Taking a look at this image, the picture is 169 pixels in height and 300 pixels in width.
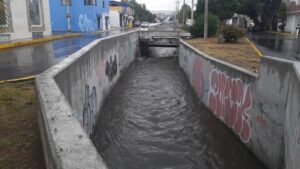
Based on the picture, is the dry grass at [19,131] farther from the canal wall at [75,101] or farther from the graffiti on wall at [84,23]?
the graffiti on wall at [84,23]

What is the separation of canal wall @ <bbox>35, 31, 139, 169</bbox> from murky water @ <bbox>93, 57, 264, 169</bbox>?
95cm

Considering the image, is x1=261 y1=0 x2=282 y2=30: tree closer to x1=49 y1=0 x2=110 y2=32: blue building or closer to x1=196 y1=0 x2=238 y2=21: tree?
x1=196 y1=0 x2=238 y2=21: tree

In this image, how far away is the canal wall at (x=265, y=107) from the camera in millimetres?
6871

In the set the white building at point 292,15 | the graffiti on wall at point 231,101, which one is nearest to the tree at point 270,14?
the white building at point 292,15

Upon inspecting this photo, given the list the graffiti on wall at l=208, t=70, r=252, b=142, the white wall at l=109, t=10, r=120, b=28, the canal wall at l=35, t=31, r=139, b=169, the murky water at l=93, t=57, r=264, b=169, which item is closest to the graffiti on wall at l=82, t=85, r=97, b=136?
the canal wall at l=35, t=31, r=139, b=169

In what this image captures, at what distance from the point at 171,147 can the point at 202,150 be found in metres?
1.11

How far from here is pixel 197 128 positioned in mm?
12562

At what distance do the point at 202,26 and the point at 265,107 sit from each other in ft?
86.7

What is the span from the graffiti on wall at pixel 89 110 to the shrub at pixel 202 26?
23900 mm

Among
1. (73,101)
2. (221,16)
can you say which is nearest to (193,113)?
(73,101)

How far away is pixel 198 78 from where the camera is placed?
1705 centimetres

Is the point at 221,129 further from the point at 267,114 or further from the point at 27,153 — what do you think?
the point at 27,153

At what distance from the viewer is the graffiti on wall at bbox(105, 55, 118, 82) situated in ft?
56.3

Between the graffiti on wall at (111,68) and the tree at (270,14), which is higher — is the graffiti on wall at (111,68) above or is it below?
below
